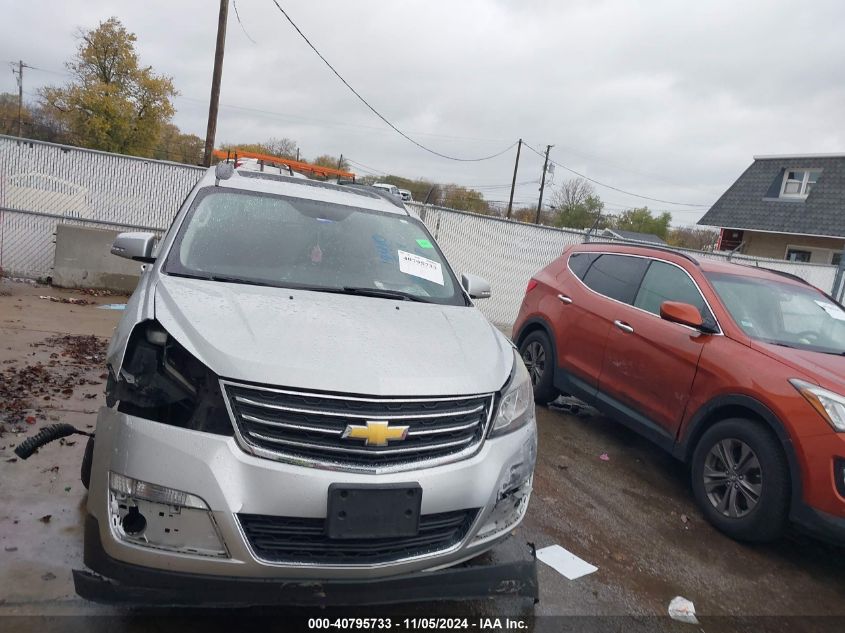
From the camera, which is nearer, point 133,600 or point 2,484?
point 133,600

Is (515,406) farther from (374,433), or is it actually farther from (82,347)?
(82,347)

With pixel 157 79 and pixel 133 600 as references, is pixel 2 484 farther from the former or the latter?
pixel 157 79

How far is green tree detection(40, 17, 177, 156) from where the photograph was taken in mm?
40312

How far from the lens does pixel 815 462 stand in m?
3.51

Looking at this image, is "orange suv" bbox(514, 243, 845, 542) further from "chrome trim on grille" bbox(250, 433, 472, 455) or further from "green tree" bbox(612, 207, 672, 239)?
"green tree" bbox(612, 207, 672, 239)

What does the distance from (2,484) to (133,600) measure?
6.30 feet

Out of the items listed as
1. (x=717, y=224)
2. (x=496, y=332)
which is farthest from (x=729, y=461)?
(x=717, y=224)

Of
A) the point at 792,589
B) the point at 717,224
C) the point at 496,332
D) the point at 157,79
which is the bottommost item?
the point at 792,589

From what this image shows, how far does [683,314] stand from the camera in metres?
4.49

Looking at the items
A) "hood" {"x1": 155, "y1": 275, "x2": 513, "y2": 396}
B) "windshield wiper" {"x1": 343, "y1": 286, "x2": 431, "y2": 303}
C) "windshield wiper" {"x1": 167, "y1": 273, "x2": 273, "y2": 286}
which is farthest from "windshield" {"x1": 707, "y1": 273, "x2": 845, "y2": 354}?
"windshield wiper" {"x1": 167, "y1": 273, "x2": 273, "y2": 286}

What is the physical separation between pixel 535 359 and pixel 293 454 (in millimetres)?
4543

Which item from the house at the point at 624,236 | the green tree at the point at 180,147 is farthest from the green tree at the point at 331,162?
the house at the point at 624,236

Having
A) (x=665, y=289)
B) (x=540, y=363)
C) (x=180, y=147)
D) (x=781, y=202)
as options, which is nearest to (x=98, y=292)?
(x=540, y=363)

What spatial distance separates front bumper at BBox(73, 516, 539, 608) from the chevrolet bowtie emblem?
1.67 feet
